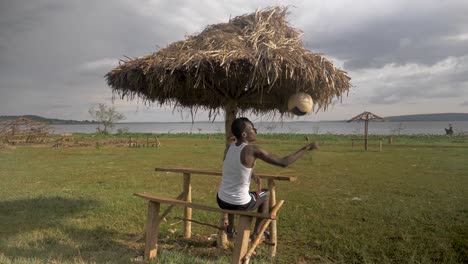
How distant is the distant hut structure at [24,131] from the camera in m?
32.0

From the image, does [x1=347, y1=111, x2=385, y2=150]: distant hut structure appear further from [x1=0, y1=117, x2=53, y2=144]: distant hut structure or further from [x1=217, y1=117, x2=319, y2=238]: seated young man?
[x1=0, y1=117, x2=53, y2=144]: distant hut structure

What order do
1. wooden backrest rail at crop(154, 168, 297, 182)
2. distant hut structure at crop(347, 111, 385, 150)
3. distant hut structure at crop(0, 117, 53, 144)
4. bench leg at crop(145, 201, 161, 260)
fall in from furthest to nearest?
1. distant hut structure at crop(0, 117, 53, 144)
2. distant hut structure at crop(347, 111, 385, 150)
3. wooden backrest rail at crop(154, 168, 297, 182)
4. bench leg at crop(145, 201, 161, 260)

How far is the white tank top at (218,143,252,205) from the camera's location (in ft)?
12.7

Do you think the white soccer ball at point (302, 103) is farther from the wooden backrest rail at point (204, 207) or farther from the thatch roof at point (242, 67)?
the wooden backrest rail at point (204, 207)

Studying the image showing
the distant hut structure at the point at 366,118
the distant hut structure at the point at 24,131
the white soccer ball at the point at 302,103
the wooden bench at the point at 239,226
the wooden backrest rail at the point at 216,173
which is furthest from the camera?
the distant hut structure at the point at 24,131

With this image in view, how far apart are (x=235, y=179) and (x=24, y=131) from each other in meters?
35.9

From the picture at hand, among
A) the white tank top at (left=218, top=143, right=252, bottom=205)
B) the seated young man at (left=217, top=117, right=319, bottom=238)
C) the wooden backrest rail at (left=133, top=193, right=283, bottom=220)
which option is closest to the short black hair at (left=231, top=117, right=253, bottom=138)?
the seated young man at (left=217, top=117, right=319, bottom=238)

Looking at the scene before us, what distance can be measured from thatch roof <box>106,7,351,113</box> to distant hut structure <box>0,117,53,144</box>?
31.4 meters

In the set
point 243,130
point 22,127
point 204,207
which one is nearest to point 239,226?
point 204,207

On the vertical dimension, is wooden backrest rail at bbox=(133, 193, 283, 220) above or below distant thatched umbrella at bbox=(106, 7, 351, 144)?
below

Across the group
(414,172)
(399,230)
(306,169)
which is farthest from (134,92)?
(414,172)

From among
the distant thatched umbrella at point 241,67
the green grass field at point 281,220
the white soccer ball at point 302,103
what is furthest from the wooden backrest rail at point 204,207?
the white soccer ball at point 302,103

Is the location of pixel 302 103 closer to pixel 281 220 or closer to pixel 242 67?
pixel 242 67

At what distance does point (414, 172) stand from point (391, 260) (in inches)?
386
